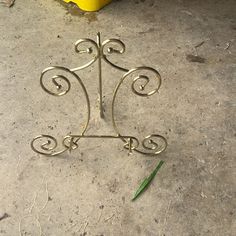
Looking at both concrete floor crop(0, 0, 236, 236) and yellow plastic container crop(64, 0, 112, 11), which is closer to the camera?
concrete floor crop(0, 0, 236, 236)

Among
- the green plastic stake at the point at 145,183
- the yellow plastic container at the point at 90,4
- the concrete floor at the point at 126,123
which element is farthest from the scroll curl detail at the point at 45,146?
the yellow plastic container at the point at 90,4

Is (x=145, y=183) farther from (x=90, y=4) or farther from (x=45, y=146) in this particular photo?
(x=90, y=4)

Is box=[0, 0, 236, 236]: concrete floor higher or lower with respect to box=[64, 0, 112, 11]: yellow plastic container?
lower

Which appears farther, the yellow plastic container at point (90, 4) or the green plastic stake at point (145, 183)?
the yellow plastic container at point (90, 4)

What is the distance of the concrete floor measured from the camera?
114cm

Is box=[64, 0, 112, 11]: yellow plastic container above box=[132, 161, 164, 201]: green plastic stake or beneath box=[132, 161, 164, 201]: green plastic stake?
above

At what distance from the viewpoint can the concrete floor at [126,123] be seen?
3.75 ft

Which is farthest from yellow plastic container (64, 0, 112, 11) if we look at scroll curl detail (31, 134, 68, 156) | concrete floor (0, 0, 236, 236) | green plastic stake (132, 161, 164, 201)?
green plastic stake (132, 161, 164, 201)

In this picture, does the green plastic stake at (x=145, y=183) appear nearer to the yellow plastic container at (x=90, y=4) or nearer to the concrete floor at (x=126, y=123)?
the concrete floor at (x=126, y=123)

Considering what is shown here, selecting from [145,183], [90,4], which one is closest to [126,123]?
[145,183]

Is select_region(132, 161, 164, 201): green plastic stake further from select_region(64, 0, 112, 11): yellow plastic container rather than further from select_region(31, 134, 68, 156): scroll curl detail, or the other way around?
select_region(64, 0, 112, 11): yellow plastic container

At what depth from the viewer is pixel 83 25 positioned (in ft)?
5.31

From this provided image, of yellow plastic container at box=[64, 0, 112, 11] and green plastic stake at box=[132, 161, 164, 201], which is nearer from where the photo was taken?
Result: green plastic stake at box=[132, 161, 164, 201]

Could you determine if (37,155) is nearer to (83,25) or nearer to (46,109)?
(46,109)
